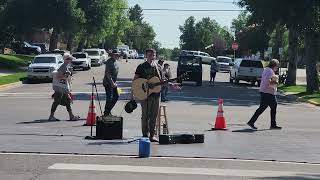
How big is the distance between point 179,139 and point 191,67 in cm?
2628

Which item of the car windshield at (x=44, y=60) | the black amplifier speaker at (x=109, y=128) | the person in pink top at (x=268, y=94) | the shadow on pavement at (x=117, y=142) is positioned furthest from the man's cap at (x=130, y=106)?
the car windshield at (x=44, y=60)

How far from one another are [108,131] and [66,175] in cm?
418

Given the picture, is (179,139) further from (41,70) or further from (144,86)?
(41,70)

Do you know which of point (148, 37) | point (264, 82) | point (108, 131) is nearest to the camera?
point (108, 131)

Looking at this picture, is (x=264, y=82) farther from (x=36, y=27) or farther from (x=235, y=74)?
(x=36, y=27)

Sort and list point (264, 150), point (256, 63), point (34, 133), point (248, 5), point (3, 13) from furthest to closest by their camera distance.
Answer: point (3, 13), point (256, 63), point (248, 5), point (34, 133), point (264, 150)

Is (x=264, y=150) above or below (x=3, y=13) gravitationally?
below

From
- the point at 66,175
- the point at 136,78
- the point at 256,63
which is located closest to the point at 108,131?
the point at 136,78

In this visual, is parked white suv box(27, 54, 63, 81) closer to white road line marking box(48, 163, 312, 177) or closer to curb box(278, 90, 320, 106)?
curb box(278, 90, 320, 106)

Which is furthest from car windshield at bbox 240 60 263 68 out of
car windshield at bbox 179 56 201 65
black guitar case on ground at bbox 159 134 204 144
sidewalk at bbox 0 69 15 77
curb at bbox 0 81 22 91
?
black guitar case on ground at bbox 159 134 204 144

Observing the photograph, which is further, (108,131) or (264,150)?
(108,131)

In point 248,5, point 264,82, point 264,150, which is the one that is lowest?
point 264,150

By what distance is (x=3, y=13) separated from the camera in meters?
55.1

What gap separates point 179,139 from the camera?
1294cm
